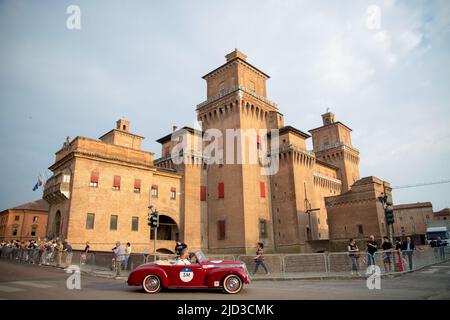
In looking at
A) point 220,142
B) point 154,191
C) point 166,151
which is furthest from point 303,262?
point 166,151

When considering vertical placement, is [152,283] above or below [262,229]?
below

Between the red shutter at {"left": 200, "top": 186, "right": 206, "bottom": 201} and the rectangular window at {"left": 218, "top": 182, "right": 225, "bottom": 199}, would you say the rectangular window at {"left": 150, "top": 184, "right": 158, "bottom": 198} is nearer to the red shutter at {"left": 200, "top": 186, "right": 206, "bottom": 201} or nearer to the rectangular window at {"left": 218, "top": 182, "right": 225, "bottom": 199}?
the red shutter at {"left": 200, "top": 186, "right": 206, "bottom": 201}

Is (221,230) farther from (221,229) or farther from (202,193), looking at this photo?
(202,193)

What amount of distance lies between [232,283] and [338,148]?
181 feet

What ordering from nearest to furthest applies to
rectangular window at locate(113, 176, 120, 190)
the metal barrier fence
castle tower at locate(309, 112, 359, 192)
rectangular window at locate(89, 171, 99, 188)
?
1. the metal barrier fence
2. rectangular window at locate(89, 171, 99, 188)
3. rectangular window at locate(113, 176, 120, 190)
4. castle tower at locate(309, 112, 359, 192)

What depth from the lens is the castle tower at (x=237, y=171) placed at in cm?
3881

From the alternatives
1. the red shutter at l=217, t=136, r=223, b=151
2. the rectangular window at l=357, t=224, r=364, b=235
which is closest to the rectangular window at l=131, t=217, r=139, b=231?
the red shutter at l=217, t=136, r=223, b=151

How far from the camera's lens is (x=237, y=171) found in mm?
40094

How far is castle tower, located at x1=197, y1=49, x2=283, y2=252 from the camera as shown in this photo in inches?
1528

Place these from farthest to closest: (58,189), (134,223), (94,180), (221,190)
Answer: (221,190) → (134,223) → (94,180) → (58,189)

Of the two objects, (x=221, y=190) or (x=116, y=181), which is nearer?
(x=116, y=181)
